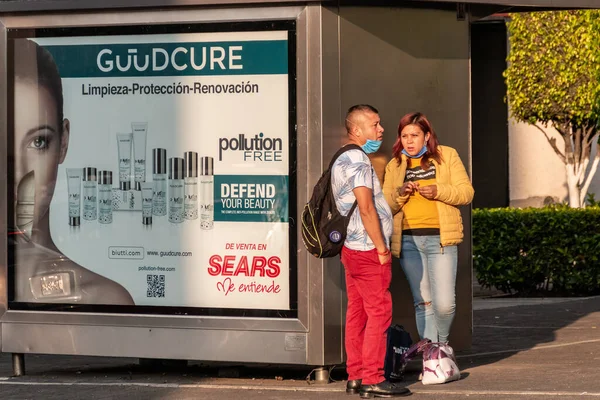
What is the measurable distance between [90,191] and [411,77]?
7.84ft

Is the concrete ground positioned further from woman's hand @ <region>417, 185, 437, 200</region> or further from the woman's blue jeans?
woman's hand @ <region>417, 185, 437, 200</region>

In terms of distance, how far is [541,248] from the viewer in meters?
15.0

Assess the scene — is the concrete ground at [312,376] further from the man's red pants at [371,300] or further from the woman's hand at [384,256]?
the woman's hand at [384,256]

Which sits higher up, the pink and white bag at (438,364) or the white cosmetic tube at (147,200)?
the white cosmetic tube at (147,200)

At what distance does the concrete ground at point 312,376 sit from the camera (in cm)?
809

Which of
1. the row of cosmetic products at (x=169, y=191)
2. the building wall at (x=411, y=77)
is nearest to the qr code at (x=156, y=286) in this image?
the row of cosmetic products at (x=169, y=191)

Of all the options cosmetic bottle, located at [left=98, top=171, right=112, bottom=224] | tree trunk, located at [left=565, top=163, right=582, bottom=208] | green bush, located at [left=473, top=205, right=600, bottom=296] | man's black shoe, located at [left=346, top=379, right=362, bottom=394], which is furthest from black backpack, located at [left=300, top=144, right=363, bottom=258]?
tree trunk, located at [left=565, top=163, right=582, bottom=208]

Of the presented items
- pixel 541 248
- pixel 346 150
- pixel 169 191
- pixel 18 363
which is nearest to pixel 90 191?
pixel 169 191

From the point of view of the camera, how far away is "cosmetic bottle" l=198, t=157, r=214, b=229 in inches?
341

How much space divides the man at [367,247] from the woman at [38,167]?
2.22 meters

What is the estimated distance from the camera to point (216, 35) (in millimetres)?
8617

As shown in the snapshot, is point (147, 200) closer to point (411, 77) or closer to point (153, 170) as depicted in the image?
point (153, 170)

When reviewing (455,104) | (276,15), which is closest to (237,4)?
(276,15)

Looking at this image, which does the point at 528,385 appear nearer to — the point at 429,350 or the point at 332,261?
the point at 429,350
